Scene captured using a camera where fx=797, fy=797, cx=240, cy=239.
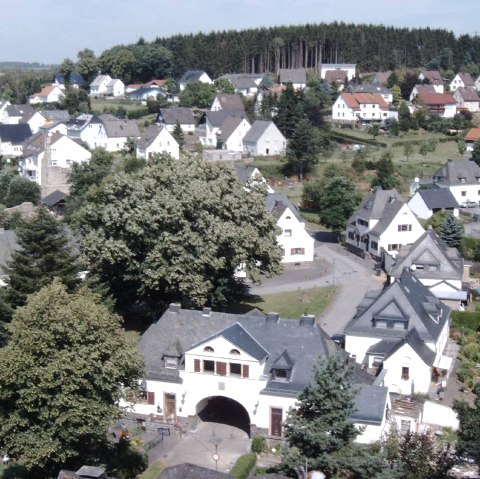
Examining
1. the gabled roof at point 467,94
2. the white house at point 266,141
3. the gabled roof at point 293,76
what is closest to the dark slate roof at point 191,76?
the gabled roof at point 293,76

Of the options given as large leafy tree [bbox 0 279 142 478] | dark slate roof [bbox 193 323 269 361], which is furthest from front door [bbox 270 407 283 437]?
large leafy tree [bbox 0 279 142 478]

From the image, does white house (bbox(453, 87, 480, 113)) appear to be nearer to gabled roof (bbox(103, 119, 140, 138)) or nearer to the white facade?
gabled roof (bbox(103, 119, 140, 138))

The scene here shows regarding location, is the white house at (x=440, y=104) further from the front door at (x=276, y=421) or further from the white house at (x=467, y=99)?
the front door at (x=276, y=421)

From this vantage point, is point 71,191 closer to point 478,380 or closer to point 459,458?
point 478,380

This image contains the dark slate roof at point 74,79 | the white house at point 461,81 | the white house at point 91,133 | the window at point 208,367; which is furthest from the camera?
the dark slate roof at point 74,79

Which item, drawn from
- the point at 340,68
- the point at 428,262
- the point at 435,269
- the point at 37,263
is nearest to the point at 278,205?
the point at 428,262

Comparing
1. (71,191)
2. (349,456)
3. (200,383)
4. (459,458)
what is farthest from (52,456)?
(71,191)
